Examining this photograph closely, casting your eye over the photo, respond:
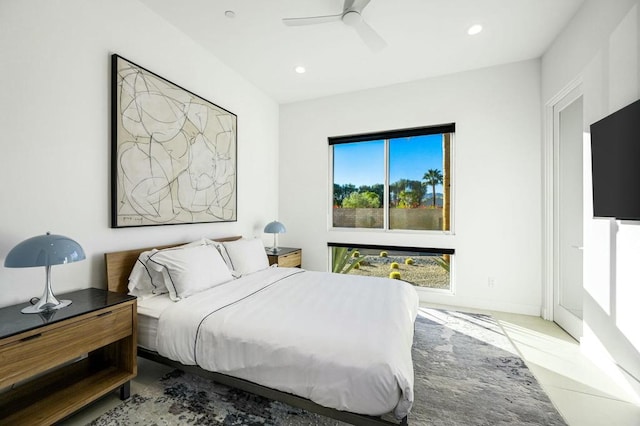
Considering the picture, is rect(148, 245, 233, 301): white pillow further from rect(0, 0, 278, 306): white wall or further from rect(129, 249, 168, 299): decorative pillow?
rect(0, 0, 278, 306): white wall

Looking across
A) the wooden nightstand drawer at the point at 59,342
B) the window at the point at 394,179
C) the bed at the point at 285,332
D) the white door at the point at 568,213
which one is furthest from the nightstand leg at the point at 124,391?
the white door at the point at 568,213

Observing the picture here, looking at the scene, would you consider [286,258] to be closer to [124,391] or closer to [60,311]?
[124,391]

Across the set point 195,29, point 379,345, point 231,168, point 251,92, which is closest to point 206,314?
point 379,345

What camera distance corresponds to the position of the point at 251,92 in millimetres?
3863

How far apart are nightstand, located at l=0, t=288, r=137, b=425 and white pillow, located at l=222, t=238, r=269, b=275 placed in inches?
42.3

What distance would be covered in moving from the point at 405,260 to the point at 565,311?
1.77 meters

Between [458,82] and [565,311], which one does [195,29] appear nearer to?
[458,82]

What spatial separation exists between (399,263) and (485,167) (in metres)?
1.71

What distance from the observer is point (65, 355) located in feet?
4.85

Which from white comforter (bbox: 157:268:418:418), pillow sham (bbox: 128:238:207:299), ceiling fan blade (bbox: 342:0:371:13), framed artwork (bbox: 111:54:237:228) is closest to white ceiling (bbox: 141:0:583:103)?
ceiling fan blade (bbox: 342:0:371:13)

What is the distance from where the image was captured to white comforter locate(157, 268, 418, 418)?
4.23 ft

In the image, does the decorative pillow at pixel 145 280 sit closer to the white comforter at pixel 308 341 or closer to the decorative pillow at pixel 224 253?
the white comforter at pixel 308 341

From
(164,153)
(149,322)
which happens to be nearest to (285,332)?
(149,322)

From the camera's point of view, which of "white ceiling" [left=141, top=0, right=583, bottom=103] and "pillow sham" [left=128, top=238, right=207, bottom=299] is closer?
"pillow sham" [left=128, top=238, right=207, bottom=299]
